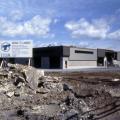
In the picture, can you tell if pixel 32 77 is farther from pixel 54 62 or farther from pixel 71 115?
pixel 54 62

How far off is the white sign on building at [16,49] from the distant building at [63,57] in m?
24.5

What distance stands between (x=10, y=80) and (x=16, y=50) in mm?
22773

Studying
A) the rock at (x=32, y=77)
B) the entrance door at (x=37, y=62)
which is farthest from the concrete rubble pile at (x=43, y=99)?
the entrance door at (x=37, y=62)

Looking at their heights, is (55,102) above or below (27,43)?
below

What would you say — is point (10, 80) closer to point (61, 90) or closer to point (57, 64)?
point (61, 90)

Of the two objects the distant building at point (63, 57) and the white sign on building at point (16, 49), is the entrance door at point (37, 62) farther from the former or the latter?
the white sign on building at point (16, 49)

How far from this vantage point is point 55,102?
21.0 metres

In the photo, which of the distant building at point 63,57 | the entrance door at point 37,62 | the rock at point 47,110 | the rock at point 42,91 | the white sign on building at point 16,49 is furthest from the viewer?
the entrance door at point 37,62

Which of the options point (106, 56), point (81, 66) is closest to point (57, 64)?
point (81, 66)

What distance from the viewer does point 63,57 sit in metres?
78.8

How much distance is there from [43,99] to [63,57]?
187 ft

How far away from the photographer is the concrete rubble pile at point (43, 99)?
1817 centimetres

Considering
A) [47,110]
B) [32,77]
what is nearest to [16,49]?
[32,77]

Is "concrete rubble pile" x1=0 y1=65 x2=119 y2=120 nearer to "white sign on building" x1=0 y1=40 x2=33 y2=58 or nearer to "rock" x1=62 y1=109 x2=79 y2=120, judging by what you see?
"rock" x1=62 y1=109 x2=79 y2=120
